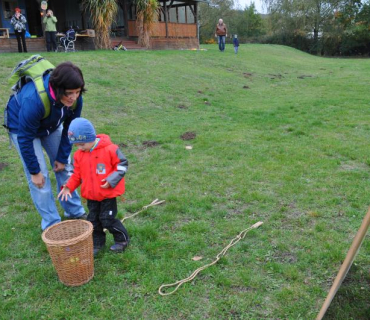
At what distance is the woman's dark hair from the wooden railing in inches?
698

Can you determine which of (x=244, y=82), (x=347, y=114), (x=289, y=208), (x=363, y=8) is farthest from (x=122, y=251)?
(x=363, y=8)

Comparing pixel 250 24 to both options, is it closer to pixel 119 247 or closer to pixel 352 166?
pixel 352 166

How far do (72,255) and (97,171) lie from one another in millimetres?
708

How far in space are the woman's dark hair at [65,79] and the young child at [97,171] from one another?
0.28m

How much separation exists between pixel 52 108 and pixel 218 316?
2115 millimetres

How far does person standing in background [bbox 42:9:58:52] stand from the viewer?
45.2 feet

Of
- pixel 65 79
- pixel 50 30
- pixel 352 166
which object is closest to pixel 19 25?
pixel 50 30

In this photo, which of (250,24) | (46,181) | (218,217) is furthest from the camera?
(250,24)

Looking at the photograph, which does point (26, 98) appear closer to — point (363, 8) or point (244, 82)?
point (244, 82)

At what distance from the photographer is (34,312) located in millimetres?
2707

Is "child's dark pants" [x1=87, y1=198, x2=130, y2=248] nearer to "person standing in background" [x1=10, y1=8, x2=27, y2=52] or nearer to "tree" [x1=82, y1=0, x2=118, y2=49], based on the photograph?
"person standing in background" [x1=10, y1=8, x2=27, y2=52]

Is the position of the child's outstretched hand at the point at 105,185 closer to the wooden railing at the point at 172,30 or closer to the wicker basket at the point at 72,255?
the wicker basket at the point at 72,255

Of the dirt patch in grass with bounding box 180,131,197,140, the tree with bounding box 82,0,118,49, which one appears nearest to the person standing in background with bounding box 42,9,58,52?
the tree with bounding box 82,0,118,49

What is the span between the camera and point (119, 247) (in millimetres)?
3389
